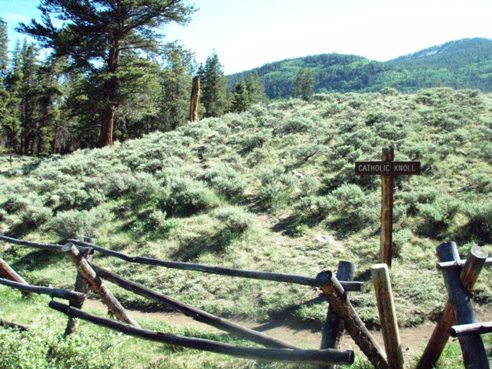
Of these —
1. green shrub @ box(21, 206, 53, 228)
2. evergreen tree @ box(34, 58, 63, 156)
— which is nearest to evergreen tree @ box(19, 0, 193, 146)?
green shrub @ box(21, 206, 53, 228)

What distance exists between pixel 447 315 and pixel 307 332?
11.2 feet

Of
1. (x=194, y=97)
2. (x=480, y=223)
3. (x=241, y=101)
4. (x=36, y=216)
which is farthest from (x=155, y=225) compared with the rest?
(x=241, y=101)

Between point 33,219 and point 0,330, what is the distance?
32.3 ft

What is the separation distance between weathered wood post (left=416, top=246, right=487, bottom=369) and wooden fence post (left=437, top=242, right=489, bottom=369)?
60 mm

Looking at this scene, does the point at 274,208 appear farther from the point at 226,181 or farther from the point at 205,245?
the point at 205,245

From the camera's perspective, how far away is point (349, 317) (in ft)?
15.2

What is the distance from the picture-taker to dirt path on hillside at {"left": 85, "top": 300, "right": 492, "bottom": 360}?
669 cm

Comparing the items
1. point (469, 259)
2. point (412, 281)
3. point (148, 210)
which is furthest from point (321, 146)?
point (469, 259)

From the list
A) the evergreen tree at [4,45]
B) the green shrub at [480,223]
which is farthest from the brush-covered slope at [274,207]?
the evergreen tree at [4,45]

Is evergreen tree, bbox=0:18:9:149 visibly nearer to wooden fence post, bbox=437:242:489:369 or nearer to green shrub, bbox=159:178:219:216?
green shrub, bbox=159:178:219:216

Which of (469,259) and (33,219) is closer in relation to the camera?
(469,259)

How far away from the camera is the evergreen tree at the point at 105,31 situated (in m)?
22.8

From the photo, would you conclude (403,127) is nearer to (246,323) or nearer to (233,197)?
(233,197)

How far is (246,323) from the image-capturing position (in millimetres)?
8078
